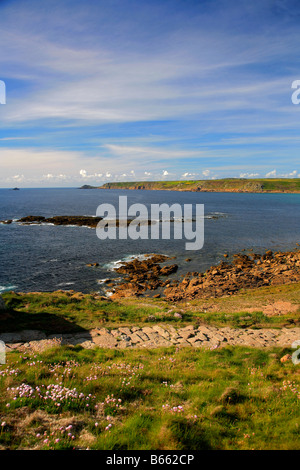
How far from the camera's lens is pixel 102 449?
15.7 ft

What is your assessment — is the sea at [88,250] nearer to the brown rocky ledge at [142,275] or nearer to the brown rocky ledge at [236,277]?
the brown rocky ledge at [142,275]

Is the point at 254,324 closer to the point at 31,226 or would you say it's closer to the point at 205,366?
the point at 205,366

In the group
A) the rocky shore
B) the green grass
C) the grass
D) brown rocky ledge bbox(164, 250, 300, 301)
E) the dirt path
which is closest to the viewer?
the green grass

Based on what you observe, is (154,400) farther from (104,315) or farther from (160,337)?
(104,315)

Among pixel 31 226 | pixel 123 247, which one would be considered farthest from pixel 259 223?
pixel 31 226

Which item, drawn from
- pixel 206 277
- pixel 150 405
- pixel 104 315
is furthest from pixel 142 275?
pixel 150 405

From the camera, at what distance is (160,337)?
1421 cm

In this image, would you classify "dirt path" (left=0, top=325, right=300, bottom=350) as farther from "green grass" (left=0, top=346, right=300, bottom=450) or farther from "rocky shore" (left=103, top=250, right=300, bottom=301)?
"rocky shore" (left=103, top=250, right=300, bottom=301)

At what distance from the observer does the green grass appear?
509 cm

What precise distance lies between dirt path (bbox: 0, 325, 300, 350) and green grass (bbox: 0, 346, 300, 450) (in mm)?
2854

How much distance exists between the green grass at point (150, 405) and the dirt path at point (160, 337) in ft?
9.36

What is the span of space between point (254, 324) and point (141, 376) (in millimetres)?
11500

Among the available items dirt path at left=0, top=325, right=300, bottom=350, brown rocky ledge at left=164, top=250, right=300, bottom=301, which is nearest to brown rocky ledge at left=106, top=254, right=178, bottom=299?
brown rocky ledge at left=164, top=250, right=300, bottom=301

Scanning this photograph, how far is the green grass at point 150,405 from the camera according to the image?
509 centimetres
